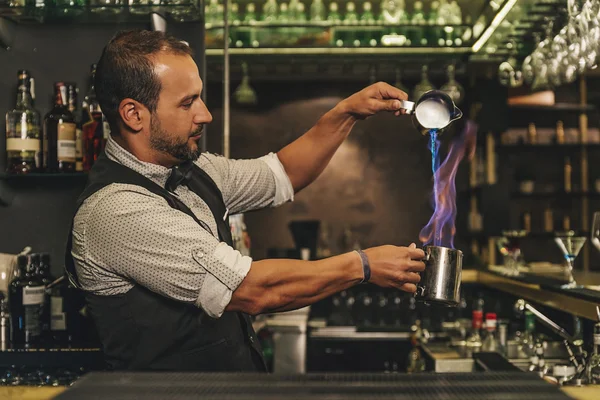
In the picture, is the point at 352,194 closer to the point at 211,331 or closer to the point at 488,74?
the point at 488,74

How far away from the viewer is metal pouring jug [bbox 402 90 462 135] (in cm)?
184

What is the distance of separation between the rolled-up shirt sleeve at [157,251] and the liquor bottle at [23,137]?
99cm

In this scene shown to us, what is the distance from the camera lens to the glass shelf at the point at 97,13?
250 cm

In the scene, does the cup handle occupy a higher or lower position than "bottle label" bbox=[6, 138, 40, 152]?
higher

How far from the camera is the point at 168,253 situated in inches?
63.1

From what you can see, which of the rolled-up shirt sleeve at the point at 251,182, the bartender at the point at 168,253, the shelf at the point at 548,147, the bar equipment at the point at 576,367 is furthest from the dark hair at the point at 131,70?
the shelf at the point at 548,147

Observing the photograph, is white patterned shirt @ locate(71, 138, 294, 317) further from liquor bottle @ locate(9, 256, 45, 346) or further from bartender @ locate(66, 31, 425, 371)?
liquor bottle @ locate(9, 256, 45, 346)

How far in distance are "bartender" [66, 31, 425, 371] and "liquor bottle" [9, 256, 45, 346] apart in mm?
773

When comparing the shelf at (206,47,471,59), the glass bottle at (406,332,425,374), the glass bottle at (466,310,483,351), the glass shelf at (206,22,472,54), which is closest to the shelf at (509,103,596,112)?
the shelf at (206,47,471,59)

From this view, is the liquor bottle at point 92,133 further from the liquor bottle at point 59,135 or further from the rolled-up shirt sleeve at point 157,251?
the rolled-up shirt sleeve at point 157,251

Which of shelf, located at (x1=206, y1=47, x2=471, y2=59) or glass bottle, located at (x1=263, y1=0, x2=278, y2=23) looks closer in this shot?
glass bottle, located at (x1=263, y1=0, x2=278, y2=23)

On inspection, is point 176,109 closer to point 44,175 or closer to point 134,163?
point 134,163

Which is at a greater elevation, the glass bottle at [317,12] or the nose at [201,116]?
the glass bottle at [317,12]

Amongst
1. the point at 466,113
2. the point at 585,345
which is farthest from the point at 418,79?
the point at 585,345
